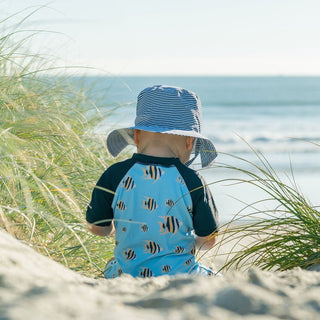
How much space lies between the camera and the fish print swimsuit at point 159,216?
2.06 m

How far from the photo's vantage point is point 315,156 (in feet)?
36.7

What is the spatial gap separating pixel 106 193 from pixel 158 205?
289 millimetres

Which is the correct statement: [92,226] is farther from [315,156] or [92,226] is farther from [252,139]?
[252,139]

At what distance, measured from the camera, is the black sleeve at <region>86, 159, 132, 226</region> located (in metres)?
2.16

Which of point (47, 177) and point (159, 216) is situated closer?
point (159, 216)

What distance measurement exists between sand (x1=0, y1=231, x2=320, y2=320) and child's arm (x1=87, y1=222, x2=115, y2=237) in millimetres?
855

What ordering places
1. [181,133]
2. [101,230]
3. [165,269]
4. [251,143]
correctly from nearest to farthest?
[165,269], [181,133], [101,230], [251,143]

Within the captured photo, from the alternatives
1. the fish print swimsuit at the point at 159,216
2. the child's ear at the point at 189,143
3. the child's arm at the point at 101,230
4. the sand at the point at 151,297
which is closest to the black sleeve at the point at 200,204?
the fish print swimsuit at the point at 159,216

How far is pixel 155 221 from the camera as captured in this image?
206 centimetres

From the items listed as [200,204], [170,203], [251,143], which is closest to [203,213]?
[200,204]

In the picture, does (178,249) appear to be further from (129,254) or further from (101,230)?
(101,230)

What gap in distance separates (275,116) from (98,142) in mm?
21844

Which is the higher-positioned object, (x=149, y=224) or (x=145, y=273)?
(x=149, y=224)

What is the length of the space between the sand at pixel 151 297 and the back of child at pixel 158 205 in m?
0.62
